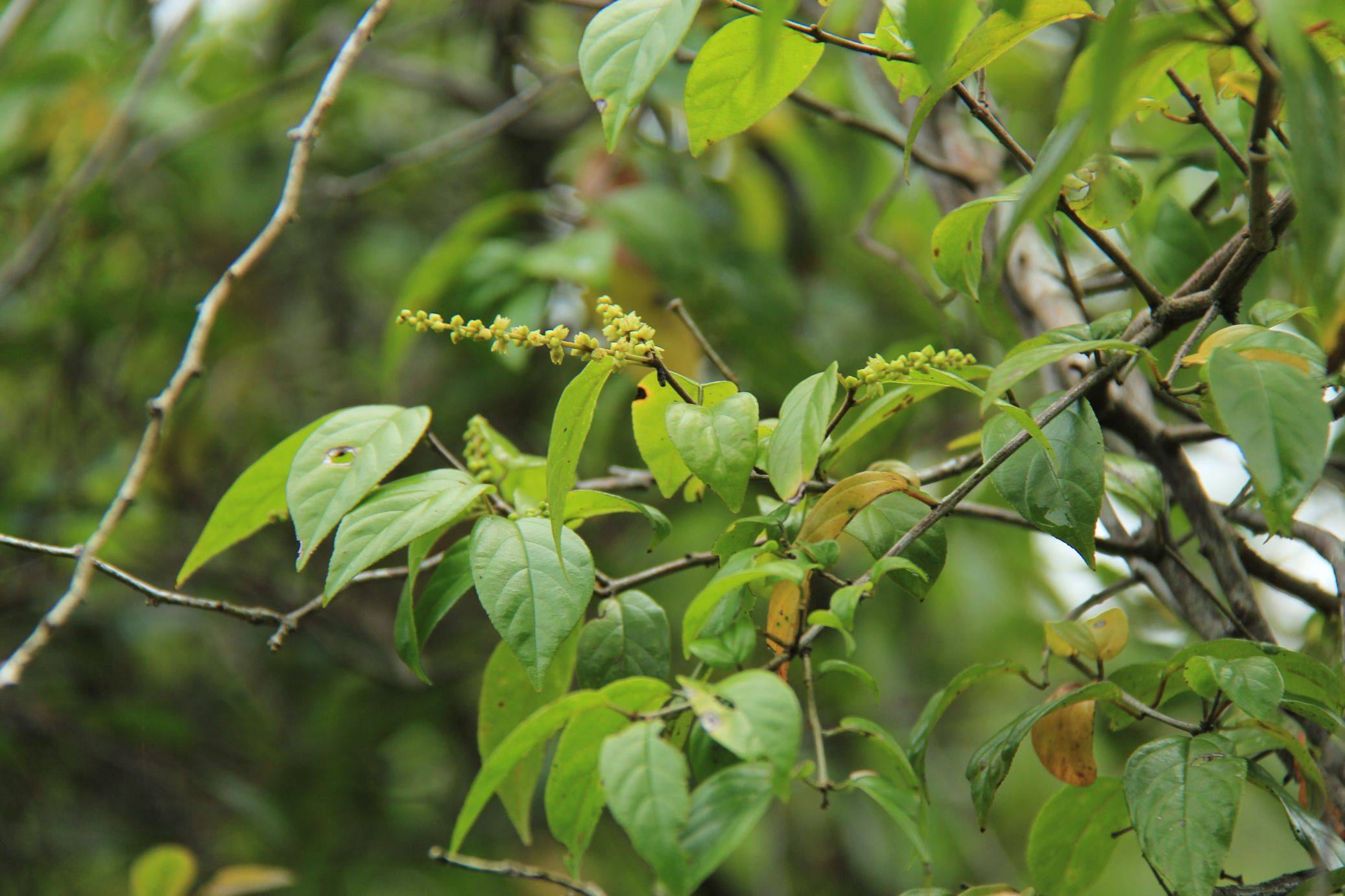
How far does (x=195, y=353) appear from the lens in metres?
0.66

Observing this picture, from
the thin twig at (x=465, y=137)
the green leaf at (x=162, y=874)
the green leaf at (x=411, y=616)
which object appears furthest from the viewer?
the thin twig at (x=465, y=137)

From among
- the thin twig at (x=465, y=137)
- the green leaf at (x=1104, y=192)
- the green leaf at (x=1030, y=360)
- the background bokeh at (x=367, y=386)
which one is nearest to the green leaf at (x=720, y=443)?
the green leaf at (x=1030, y=360)

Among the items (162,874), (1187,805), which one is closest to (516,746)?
(1187,805)

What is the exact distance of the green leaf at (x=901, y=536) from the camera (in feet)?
1.80

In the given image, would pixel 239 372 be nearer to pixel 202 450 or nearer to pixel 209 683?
Answer: pixel 202 450

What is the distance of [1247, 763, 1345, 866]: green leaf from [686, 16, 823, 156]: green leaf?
18.5 inches

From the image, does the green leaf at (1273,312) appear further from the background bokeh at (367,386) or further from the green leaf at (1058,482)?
the background bokeh at (367,386)

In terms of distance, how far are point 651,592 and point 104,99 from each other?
1226 mm

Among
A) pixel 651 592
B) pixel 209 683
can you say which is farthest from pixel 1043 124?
pixel 209 683

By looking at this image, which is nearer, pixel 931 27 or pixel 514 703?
pixel 931 27

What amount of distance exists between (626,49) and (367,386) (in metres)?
1.35

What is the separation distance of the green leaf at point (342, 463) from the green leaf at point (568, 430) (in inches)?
5.0

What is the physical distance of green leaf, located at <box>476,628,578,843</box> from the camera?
2.14 ft

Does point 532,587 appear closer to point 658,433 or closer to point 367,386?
point 658,433
